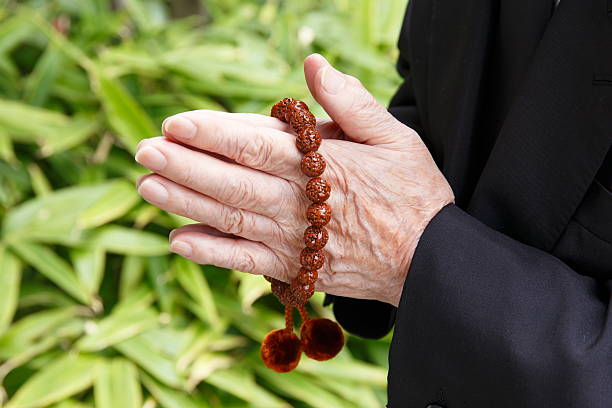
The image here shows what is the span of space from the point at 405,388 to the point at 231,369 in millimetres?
989

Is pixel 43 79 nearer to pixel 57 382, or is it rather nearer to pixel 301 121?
pixel 57 382

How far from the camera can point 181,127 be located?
56 centimetres

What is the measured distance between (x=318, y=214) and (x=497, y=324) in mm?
184

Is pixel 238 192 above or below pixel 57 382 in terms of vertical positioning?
above

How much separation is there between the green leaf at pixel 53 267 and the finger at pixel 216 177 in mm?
1051

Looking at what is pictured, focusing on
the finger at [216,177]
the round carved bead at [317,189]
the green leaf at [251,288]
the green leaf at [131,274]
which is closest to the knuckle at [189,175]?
the finger at [216,177]

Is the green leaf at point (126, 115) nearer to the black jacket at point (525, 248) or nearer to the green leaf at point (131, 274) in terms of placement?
the green leaf at point (131, 274)

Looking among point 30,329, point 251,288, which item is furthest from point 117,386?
point 251,288

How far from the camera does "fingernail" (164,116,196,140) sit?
0.57 meters

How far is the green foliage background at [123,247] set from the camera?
59.2 inches

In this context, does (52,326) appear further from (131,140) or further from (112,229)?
(131,140)

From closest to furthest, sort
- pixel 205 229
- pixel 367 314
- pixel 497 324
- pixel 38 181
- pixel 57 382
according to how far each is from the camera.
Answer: pixel 497 324 < pixel 205 229 < pixel 367 314 < pixel 57 382 < pixel 38 181

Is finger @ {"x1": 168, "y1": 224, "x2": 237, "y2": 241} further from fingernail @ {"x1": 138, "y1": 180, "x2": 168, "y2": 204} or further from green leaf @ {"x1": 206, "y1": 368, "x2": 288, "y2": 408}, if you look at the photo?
green leaf @ {"x1": 206, "y1": 368, "x2": 288, "y2": 408}

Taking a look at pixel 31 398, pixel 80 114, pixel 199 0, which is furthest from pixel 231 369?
pixel 199 0
